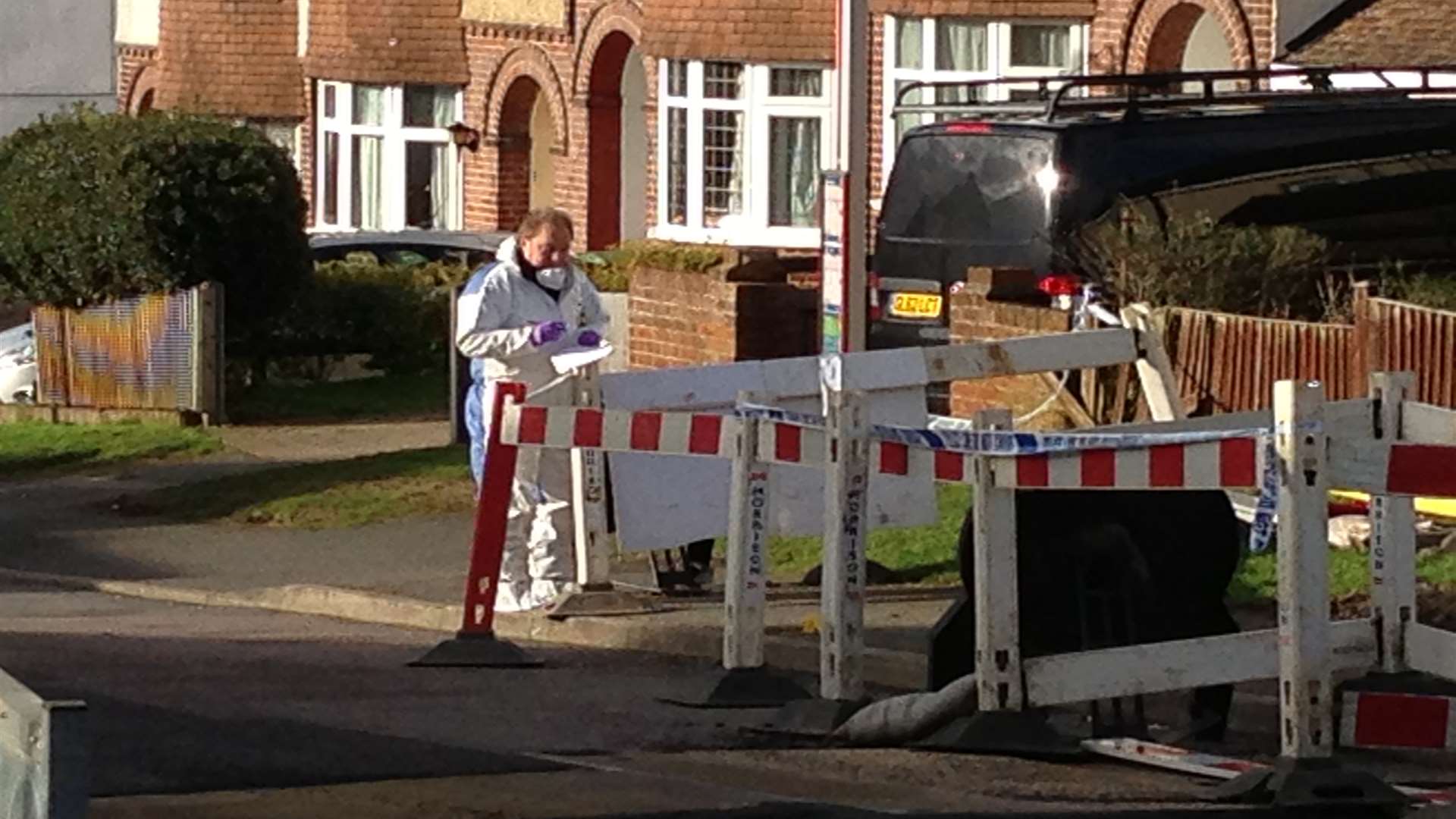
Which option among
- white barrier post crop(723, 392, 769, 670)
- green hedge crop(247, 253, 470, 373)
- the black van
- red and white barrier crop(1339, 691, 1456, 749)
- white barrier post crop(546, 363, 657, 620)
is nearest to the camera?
red and white barrier crop(1339, 691, 1456, 749)

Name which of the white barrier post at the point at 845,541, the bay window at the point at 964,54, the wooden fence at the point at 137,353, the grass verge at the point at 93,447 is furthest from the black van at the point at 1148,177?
the bay window at the point at 964,54

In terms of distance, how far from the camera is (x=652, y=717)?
1020 centimetres

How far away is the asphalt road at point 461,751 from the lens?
8.16 m

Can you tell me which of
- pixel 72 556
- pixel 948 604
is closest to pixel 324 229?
pixel 72 556

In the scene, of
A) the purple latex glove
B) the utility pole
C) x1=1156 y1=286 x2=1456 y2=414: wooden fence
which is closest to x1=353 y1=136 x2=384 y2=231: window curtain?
the utility pole

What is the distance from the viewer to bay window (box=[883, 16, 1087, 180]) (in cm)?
2706

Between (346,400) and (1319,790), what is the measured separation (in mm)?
16877

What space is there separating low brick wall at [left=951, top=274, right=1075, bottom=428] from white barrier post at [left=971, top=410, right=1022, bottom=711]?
6.53 meters

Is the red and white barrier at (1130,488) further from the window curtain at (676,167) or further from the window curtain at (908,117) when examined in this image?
the window curtain at (676,167)

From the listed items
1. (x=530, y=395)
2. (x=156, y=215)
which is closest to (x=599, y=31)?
(x=156, y=215)

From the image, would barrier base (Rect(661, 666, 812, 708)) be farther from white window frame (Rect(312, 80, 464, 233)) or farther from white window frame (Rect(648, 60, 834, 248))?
white window frame (Rect(312, 80, 464, 233))

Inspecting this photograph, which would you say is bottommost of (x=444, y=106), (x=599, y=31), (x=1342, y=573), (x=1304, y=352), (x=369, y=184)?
(x=1342, y=573)

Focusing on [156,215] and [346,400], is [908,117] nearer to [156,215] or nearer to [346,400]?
[346,400]

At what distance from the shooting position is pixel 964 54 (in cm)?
2791
